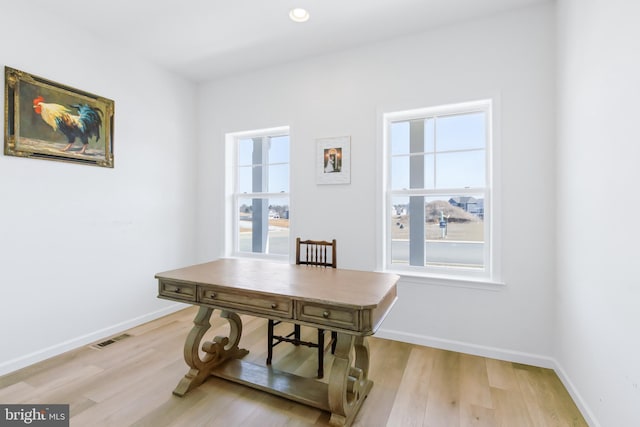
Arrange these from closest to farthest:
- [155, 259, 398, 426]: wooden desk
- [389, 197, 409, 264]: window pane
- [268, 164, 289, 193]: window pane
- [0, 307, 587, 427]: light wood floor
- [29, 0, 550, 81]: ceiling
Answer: [155, 259, 398, 426]: wooden desk → [0, 307, 587, 427]: light wood floor → [29, 0, 550, 81]: ceiling → [389, 197, 409, 264]: window pane → [268, 164, 289, 193]: window pane

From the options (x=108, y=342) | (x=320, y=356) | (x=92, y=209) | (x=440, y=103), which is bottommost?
(x=108, y=342)

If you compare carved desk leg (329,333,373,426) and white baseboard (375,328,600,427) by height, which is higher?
carved desk leg (329,333,373,426)

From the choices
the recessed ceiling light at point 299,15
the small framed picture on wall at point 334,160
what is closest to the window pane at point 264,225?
the small framed picture on wall at point 334,160

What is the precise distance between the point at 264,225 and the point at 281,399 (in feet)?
7.19

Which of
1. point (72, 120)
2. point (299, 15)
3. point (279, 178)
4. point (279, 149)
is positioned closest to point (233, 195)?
point (279, 178)

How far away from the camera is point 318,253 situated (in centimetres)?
314

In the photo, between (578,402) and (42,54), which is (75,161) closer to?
(42,54)

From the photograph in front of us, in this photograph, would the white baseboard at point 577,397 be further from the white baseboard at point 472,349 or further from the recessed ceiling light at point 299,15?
the recessed ceiling light at point 299,15

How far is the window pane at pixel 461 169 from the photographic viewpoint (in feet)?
8.86

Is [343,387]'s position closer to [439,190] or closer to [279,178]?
[439,190]

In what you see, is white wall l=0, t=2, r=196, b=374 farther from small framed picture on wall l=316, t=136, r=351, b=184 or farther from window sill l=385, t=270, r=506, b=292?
window sill l=385, t=270, r=506, b=292

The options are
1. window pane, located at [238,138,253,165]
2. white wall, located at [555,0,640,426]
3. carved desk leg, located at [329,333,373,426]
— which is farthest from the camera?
window pane, located at [238,138,253,165]

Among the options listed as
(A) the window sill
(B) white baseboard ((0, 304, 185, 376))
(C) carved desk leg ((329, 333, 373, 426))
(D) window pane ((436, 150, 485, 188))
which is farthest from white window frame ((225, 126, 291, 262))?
(C) carved desk leg ((329, 333, 373, 426))

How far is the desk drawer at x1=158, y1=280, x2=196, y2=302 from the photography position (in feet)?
6.18
